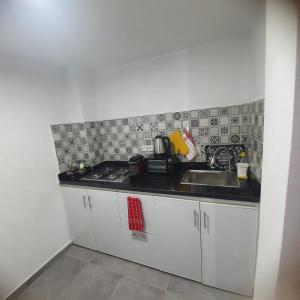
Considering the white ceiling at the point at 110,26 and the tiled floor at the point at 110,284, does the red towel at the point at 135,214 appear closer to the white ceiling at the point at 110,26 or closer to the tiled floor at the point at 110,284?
the tiled floor at the point at 110,284

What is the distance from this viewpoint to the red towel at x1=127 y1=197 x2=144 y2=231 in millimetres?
1433

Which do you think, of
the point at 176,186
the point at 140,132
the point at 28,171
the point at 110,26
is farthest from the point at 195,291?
the point at 110,26

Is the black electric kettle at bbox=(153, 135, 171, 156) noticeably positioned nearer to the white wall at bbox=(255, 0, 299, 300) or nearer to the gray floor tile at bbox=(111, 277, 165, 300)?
the white wall at bbox=(255, 0, 299, 300)

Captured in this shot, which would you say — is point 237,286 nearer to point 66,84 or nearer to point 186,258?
point 186,258

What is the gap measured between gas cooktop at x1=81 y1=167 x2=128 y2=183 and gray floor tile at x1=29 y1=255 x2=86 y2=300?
860 millimetres

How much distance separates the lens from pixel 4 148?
138 centimetres

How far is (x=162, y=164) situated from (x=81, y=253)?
132cm

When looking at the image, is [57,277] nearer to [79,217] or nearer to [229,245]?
[79,217]

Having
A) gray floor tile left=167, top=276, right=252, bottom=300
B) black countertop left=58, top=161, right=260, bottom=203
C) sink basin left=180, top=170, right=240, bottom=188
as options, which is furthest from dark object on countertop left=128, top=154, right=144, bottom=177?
gray floor tile left=167, top=276, right=252, bottom=300

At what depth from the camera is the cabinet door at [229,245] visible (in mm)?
1146

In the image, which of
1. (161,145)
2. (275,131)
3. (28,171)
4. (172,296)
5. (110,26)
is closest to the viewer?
(275,131)

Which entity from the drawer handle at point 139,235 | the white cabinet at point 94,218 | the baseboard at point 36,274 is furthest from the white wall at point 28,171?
the drawer handle at point 139,235

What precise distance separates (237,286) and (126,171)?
1.35 meters

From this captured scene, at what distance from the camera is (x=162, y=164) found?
1.66 metres
